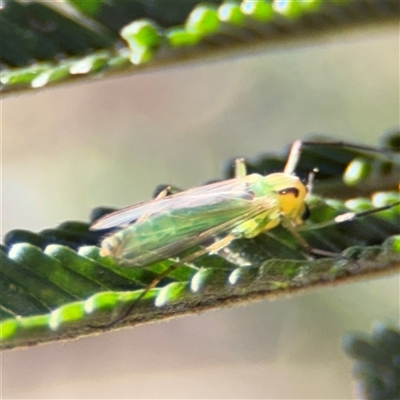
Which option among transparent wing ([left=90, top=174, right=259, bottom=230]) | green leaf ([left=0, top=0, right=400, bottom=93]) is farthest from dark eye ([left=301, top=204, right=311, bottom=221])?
green leaf ([left=0, top=0, right=400, bottom=93])

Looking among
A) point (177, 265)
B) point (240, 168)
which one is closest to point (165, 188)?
point (240, 168)

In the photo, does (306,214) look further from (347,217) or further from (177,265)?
(177,265)

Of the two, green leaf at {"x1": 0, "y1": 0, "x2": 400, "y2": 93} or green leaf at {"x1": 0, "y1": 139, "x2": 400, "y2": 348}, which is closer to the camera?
green leaf at {"x1": 0, "y1": 139, "x2": 400, "y2": 348}

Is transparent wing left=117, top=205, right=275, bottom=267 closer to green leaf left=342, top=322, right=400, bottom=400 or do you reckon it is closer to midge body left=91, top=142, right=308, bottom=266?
midge body left=91, top=142, right=308, bottom=266

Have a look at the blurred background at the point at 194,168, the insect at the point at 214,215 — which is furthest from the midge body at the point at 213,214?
the blurred background at the point at 194,168

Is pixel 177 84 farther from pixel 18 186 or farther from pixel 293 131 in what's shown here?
pixel 18 186
